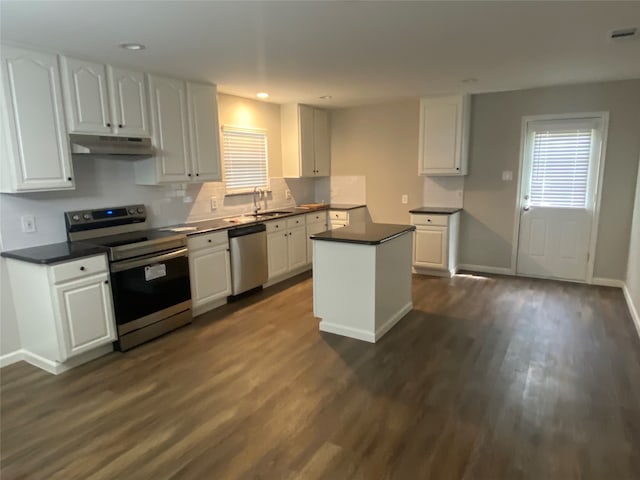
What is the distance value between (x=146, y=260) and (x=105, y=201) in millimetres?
785

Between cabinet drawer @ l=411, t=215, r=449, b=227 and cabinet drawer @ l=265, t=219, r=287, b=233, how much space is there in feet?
5.77

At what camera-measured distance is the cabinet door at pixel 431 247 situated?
17.3ft

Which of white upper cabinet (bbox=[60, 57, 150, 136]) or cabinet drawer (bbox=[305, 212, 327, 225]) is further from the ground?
white upper cabinet (bbox=[60, 57, 150, 136])

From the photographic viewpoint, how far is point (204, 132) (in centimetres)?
434

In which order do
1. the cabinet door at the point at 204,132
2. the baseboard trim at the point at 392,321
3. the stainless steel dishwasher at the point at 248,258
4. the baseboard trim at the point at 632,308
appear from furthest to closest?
the stainless steel dishwasher at the point at 248,258
the cabinet door at the point at 204,132
the baseboard trim at the point at 632,308
the baseboard trim at the point at 392,321

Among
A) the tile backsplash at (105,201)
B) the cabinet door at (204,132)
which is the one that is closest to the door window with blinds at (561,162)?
the tile backsplash at (105,201)

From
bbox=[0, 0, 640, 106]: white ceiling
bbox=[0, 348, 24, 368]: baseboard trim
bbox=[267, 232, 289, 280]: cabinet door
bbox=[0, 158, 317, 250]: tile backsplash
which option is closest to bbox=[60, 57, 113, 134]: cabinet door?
bbox=[0, 0, 640, 106]: white ceiling

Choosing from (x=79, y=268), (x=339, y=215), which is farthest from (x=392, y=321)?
(x=79, y=268)

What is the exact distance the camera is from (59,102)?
3.10m

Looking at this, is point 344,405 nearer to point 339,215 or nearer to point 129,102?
point 129,102

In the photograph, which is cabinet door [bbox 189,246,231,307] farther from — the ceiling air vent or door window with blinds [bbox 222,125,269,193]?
the ceiling air vent

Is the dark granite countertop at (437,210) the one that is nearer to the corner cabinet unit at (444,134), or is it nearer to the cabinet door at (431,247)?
the cabinet door at (431,247)

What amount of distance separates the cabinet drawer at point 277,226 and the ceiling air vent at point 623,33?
11.9ft

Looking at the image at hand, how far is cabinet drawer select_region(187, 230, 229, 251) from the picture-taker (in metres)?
3.96
